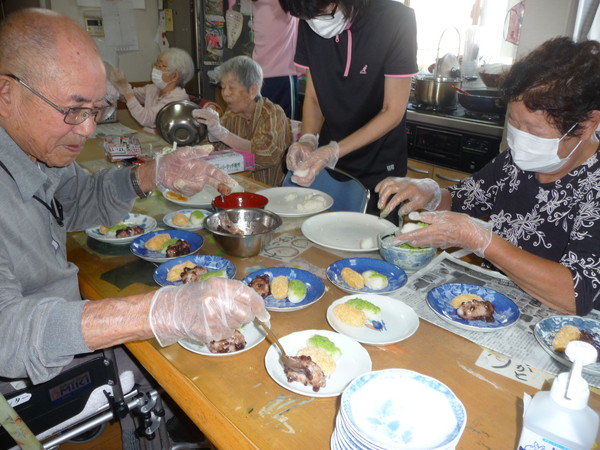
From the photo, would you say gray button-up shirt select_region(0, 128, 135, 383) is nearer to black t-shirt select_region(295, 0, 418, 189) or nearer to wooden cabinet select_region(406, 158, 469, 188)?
black t-shirt select_region(295, 0, 418, 189)

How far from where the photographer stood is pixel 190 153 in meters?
1.87

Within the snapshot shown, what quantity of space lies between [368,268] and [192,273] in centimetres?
62

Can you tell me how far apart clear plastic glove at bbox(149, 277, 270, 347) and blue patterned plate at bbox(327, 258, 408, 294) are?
1.66 ft

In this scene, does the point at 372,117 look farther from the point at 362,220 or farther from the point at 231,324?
the point at 231,324

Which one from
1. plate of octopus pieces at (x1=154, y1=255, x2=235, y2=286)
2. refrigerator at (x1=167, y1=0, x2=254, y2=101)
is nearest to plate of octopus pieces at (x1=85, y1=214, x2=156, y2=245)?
plate of octopus pieces at (x1=154, y1=255, x2=235, y2=286)

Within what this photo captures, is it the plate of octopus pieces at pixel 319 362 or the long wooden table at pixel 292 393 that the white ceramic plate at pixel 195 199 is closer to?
the long wooden table at pixel 292 393

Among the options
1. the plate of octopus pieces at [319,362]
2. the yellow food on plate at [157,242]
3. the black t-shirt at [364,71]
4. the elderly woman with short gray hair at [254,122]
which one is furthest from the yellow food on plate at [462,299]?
the elderly woman with short gray hair at [254,122]

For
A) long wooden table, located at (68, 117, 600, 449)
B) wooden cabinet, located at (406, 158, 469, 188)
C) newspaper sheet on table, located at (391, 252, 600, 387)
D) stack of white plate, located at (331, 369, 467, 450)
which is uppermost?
stack of white plate, located at (331, 369, 467, 450)

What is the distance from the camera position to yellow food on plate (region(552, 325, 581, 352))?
3.82 feet

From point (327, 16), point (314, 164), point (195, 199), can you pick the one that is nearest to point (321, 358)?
point (314, 164)

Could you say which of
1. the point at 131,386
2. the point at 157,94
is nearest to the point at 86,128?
the point at 131,386

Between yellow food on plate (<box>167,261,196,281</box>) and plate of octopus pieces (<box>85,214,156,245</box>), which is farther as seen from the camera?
plate of octopus pieces (<box>85,214,156,245</box>)

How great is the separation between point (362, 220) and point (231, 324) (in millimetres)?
1124

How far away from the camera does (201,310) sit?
1.02 metres
